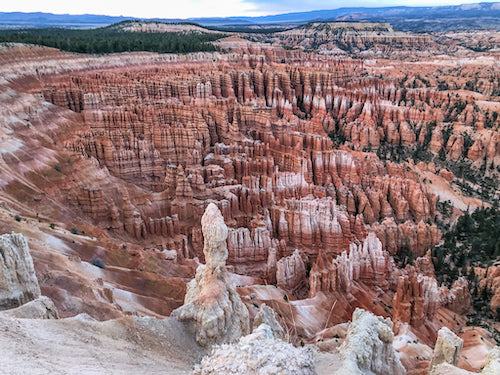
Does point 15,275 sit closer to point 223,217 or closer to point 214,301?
point 214,301

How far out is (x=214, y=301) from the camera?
937cm

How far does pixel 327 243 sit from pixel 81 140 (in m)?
16.9

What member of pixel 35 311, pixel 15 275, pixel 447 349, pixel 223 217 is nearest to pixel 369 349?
pixel 447 349

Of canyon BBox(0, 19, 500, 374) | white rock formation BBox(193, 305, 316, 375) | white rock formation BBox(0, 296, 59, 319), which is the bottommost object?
canyon BBox(0, 19, 500, 374)

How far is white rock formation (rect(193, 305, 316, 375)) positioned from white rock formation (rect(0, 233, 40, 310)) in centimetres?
521

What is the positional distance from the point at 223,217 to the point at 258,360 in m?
11.8

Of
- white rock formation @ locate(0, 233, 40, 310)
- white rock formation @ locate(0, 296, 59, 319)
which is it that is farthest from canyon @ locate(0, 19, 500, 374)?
white rock formation @ locate(0, 296, 59, 319)

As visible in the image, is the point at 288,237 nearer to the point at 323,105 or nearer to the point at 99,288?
the point at 99,288

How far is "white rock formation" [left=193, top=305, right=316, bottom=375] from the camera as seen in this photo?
543 centimetres

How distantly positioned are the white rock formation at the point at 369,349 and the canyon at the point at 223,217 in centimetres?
5

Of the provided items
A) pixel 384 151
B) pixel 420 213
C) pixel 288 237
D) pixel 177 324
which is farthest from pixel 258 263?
pixel 384 151

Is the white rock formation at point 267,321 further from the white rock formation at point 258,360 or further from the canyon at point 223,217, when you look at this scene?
the white rock formation at point 258,360

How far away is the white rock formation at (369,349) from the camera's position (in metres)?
7.89

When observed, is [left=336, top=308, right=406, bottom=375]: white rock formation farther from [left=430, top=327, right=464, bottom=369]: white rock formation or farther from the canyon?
[left=430, top=327, right=464, bottom=369]: white rock formation
